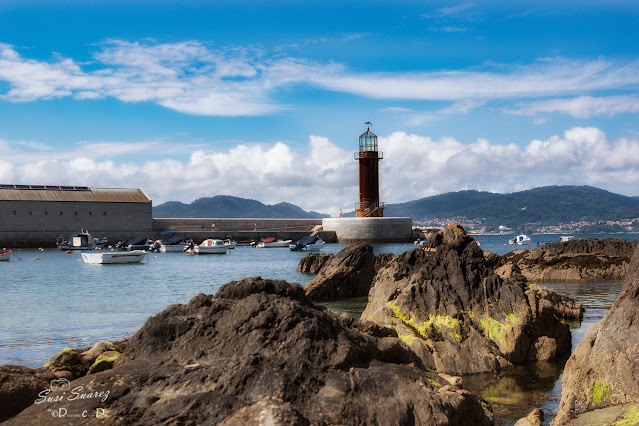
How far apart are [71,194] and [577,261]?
2553 inches

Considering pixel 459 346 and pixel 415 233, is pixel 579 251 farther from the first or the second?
pixel 415 233

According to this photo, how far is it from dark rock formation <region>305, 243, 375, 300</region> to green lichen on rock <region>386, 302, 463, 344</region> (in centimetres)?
1120

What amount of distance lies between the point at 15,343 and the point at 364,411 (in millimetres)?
11515

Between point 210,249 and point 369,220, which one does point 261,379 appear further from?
point 369,220

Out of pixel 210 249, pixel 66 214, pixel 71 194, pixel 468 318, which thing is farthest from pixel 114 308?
pixel 71 194

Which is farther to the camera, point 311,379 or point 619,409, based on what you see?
point 619,409

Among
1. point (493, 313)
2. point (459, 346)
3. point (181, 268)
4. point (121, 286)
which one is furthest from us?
point (181, 268)

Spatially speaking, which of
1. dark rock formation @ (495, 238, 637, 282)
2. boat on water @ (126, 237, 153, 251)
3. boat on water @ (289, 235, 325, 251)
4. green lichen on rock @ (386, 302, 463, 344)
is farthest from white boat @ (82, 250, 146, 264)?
green lichen on rock @ (386, 302, 463, 344)

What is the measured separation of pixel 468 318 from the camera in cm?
1072

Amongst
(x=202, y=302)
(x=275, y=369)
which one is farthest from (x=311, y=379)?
(x=202, y=302)

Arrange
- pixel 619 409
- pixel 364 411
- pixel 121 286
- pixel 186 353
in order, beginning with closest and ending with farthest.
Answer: pixel 364 411 < pixel 186 353 < pixel 619 409 < pixel 121 286

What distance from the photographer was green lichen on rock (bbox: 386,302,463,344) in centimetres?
1018

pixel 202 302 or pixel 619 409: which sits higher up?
pixel 202 302

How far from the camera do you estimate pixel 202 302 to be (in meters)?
5.78
